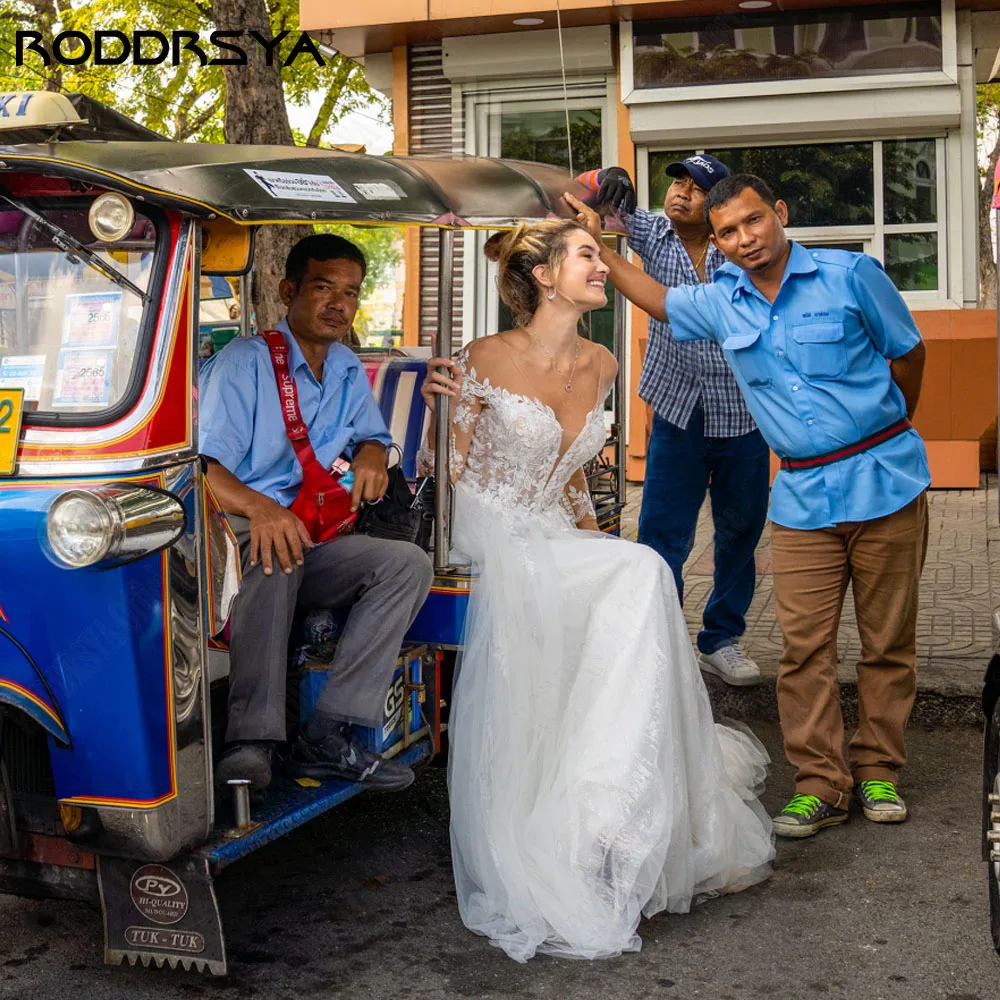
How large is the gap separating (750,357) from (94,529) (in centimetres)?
225

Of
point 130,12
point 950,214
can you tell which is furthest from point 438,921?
point 130,12

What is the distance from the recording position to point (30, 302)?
3.32 m

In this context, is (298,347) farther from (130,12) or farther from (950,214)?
(130,12)

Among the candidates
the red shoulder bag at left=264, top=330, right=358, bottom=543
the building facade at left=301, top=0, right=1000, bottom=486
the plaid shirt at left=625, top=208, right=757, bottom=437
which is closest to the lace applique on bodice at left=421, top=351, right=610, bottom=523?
the red shoulder bag at left=264, top=330, right=358, bottom=543

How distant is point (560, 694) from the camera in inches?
155

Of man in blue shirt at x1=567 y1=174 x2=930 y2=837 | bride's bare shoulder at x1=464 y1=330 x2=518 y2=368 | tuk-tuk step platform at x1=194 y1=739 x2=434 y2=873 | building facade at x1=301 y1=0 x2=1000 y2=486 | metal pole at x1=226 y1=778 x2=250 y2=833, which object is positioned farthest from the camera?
building facade at x1=301 y1=0 x2=1000 y2=486

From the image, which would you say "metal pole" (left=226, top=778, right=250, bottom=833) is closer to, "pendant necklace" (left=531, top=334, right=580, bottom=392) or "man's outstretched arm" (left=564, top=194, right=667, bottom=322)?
"pendant necklace" (left=531, top=334, right=580, bottom=392)

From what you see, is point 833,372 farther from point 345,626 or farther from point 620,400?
point 345,626

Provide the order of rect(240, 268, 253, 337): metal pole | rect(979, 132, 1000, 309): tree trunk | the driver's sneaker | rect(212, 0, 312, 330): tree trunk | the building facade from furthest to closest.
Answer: rect(979, 132, 1000, 309): tree trunk
the building facade
rect(212, 0, 312, 330): tree trunk
rect(240, 268, 253, 337): metal pole
the driver's sneaker

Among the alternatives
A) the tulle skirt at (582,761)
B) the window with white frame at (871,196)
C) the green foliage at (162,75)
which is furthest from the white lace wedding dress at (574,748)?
the green foliage at (162,75)

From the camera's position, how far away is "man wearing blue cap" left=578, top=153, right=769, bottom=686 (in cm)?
538

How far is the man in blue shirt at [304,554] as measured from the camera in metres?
3.71

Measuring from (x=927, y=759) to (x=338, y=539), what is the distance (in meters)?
2.52

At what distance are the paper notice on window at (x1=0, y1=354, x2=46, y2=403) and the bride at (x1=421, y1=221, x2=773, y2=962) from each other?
128cm
